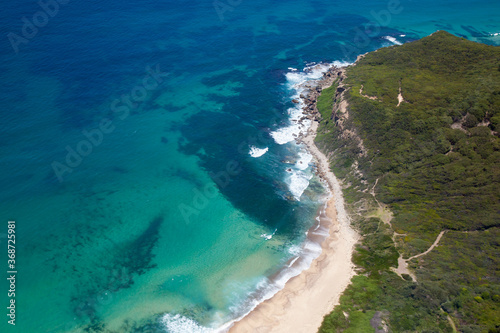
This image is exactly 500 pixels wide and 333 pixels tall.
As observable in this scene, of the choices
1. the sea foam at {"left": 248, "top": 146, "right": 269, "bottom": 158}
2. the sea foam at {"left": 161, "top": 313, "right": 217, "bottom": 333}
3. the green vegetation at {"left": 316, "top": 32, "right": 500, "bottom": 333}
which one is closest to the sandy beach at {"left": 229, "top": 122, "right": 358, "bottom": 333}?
the green vegetation at {"left": 316, "top": 32, "right": 500, "bottom": 333}

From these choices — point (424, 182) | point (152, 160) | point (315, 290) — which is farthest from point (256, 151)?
point (315, 290)

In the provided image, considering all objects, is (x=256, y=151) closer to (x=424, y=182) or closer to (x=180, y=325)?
(x=424, y=182)

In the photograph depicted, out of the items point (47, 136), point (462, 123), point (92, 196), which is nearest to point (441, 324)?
point (462, 123)

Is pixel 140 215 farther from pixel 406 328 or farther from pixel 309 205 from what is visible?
pixel 406 328

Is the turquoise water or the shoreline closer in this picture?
the shoreline

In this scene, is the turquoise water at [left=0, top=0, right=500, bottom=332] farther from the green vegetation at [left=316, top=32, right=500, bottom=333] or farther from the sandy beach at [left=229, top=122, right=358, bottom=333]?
the green vegetation at [left=316, top=32, right=500, bottom=333]
